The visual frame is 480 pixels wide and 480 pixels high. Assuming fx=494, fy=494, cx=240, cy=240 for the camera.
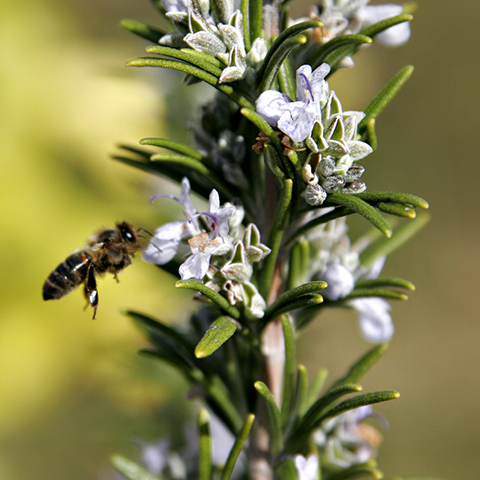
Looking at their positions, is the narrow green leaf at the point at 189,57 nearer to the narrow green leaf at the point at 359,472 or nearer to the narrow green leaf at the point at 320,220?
the narrow green leaf at the point at 320,220

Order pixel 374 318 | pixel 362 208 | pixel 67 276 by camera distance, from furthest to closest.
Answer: pixel 67 276 → pixel 374 318 → pixel 362 208

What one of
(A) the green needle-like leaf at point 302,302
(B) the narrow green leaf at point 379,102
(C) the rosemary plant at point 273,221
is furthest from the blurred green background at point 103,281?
(B) the narrow green leaf at point 379,102

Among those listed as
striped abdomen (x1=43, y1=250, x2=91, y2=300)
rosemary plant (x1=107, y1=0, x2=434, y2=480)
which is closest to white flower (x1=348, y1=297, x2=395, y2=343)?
rosemary plant (x1=107, y1=0, x2=434, y2=480)

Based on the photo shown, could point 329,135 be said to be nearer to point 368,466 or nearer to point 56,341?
point 368,466

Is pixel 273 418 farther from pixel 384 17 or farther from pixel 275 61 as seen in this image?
pixel 384 17

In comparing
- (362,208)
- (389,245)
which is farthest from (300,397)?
(362,208)
